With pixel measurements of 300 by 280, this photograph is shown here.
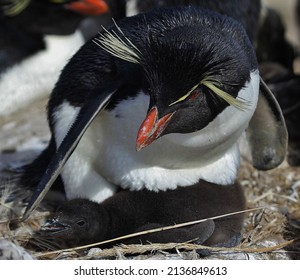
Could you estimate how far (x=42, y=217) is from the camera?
10.7ft

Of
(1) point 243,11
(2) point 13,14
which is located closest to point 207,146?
(1) point 243,11

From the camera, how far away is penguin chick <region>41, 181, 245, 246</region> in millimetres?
2881

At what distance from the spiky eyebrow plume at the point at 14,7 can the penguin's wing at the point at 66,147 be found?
206cm

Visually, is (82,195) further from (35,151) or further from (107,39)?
(35,151)

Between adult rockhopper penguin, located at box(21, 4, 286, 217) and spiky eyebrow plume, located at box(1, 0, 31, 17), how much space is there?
5.66 ft

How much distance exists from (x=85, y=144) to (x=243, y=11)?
154 cm

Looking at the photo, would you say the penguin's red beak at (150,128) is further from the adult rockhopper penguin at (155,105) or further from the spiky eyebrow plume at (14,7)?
the spiky eyebrow plume at (14,7)

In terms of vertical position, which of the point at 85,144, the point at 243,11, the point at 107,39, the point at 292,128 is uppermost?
the point at 107,39

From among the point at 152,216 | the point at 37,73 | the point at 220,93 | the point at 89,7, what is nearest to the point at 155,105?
the point at 220,93

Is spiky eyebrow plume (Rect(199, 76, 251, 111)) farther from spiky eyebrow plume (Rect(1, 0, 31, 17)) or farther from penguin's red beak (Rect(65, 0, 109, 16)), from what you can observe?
spiky eyebrow plume (Rect(1, 0, 31, 17))

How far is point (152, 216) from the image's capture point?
3.01m

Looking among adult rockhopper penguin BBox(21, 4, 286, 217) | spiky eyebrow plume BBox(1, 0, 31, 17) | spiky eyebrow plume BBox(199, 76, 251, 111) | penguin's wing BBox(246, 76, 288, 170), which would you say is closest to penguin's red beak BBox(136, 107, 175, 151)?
adult rockhopper penguin BBox(21, 4, 286, 217)

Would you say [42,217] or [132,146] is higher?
[132,146]

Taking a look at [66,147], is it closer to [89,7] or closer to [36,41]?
[89,7]
